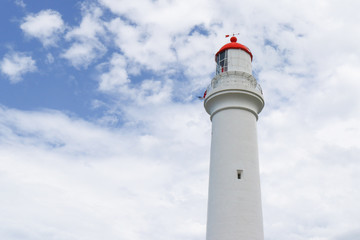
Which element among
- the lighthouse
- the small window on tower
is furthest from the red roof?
the small window on tower

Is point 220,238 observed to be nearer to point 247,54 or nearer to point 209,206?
point 209,206

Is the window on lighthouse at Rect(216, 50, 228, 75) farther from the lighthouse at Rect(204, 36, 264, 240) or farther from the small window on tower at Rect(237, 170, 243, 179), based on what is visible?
the small window on tower at Rect(237, 170, 243, 179)

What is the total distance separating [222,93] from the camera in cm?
1848

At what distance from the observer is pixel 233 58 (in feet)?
65.5

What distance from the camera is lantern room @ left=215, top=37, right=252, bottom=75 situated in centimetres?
1978

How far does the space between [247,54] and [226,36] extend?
5.58 ft

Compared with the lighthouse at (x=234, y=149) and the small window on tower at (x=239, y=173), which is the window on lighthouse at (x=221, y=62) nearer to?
the lighthouse at (x=234, y=149)

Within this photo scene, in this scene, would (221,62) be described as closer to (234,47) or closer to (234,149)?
(234,47)

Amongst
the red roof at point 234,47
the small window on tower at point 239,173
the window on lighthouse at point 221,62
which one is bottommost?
the small window on tower at point 239,173

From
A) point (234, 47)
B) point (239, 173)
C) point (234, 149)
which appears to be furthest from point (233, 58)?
point (239, 173)

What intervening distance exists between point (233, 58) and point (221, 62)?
679 millimetres

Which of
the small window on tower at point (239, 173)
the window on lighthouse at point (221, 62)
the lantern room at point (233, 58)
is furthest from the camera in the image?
the window on lighthouse at point (221, 62)

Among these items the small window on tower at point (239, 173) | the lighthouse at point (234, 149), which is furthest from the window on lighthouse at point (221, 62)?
the small window on tower at point (239, 173)

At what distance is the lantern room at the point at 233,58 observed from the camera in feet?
64.9
